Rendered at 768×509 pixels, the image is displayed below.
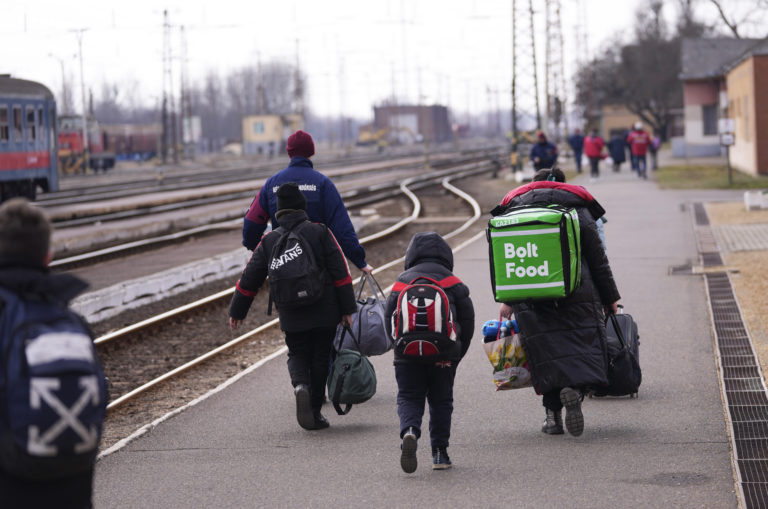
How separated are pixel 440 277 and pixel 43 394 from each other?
3050mm

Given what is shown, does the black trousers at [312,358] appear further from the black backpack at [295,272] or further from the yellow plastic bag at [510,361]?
the yellow plastic bag at [510,361]

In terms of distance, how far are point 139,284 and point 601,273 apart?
9.35 m

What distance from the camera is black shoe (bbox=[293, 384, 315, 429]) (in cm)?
704

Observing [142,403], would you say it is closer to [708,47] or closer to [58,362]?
[58,362]

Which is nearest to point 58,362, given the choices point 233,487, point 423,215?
point 233,487

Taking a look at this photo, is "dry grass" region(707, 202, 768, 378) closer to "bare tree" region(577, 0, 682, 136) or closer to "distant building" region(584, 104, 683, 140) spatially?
"bare tree" region(577, 0, 682, 136)

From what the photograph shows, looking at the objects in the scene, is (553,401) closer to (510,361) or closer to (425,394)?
(510,361)

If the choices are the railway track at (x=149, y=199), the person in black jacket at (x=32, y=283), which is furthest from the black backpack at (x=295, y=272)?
the railway track at (x=149, y=199)

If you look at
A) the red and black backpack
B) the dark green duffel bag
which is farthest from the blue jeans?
the red and black backpack

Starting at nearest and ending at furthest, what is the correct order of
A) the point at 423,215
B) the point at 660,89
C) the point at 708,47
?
the point at 423,215 → the point at 708,47 → the point at 660,89

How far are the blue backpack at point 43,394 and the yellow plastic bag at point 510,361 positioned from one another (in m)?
3.54

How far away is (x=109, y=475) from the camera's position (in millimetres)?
6344

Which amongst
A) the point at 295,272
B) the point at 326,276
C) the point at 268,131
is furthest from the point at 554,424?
the point at 268,131

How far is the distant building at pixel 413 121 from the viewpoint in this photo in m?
132
